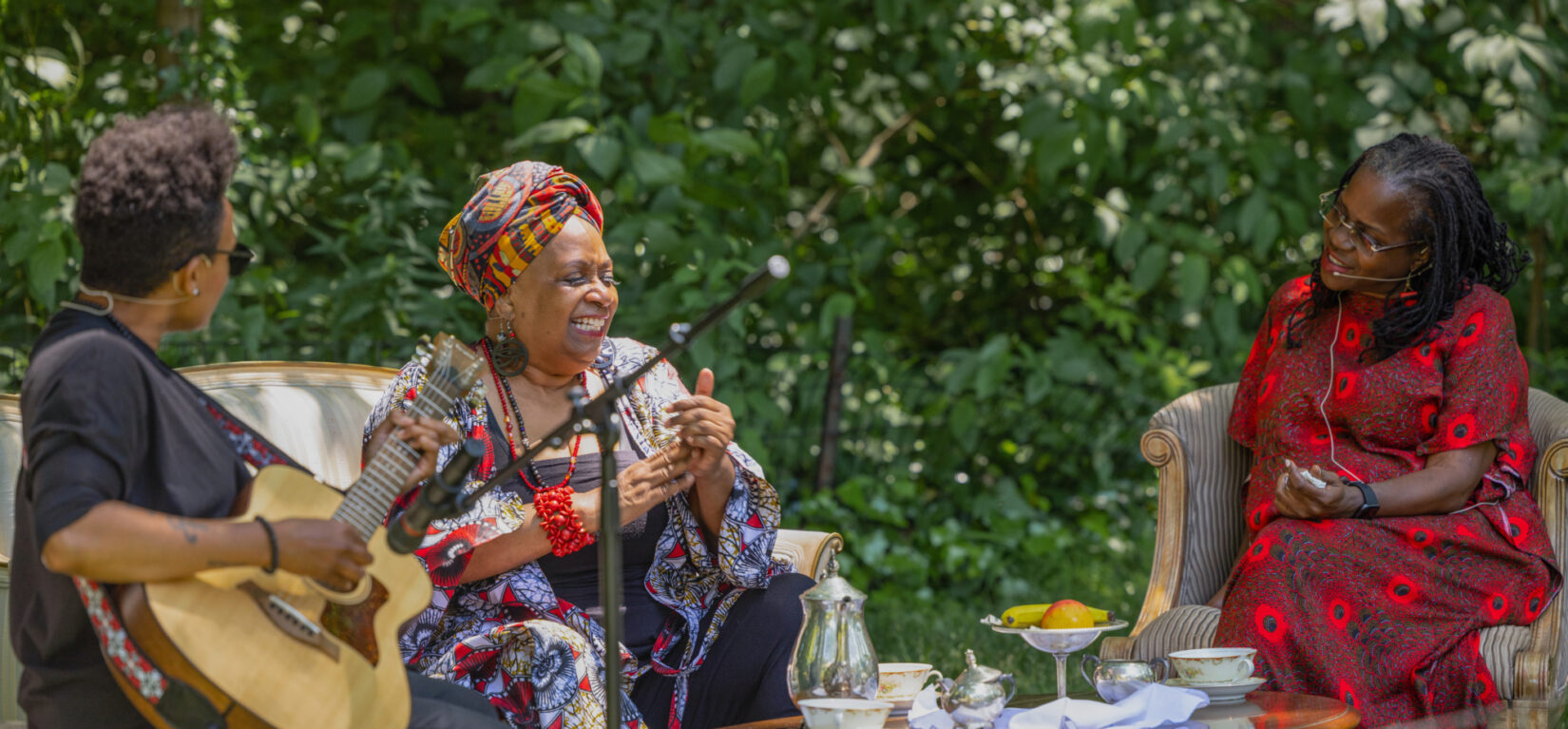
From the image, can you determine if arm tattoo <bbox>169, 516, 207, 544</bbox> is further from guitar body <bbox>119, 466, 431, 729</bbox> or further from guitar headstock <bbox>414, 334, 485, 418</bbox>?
guitar headstock <bbox>414, 334, 485, 418</bbox>

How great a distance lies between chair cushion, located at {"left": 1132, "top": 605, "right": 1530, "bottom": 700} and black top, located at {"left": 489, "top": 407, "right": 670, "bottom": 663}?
104 cm

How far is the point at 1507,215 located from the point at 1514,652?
3.40m

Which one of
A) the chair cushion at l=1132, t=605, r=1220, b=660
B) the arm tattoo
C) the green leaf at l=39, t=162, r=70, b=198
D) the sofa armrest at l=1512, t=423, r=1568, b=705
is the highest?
the green leaf at l=39, t=162, r=70, b=198

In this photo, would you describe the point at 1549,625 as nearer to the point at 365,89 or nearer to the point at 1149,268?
the point at 1149,268

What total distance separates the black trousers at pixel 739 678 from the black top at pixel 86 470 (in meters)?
1.06

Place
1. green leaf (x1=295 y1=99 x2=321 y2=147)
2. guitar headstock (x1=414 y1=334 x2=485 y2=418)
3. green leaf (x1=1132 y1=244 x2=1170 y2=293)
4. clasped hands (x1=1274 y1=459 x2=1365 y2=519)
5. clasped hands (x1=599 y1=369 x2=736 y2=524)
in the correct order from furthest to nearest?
1. green leaf (x1=1132 y1=244 x2=1170 y2=293)
2. green leaf (x1=295 y1=99 x2=321 y2=147)
3. clasped hands (x1=1274 y1=459 x2=1365 y2=519)
4. clasped hands (x1=599 y1=369 x2=736 y2=524)
5. guitar headstock (x1=414 y1=334 x2=485 y2=418)

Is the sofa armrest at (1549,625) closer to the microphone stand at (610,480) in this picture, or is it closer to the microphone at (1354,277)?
the microphone at (1354,277)

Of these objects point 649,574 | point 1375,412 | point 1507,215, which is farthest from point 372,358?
point 1507,215

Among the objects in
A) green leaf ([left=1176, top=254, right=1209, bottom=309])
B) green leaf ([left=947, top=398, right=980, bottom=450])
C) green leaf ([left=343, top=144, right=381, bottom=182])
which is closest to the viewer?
green leaf ([left=343, top=144, right=381, bottom=182])

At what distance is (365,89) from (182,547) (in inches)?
145

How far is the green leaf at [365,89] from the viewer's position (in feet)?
16.5

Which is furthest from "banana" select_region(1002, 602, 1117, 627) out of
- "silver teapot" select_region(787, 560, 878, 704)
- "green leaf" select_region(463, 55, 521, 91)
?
"green leaf" select_region(463, 55, 521, 91)

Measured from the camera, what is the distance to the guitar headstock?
6.50 feet

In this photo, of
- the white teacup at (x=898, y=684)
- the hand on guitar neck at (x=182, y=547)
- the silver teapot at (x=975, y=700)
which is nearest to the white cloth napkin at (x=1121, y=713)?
the silver teapot at (x=975, y=700)
